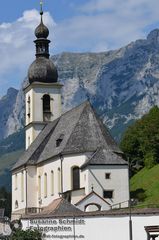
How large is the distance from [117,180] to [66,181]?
6.20 meters

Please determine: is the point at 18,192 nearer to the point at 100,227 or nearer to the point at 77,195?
the point at 77,195

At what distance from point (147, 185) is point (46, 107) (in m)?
22.6

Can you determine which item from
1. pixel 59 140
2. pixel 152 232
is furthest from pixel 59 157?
pixel 152 232

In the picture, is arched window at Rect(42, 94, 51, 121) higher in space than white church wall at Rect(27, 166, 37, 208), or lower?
higher

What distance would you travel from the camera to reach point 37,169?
252 ft

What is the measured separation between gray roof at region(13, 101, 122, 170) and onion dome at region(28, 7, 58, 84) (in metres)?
12.0

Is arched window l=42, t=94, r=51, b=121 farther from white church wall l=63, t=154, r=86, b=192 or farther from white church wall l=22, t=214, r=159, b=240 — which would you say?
white church wall l=22, t=214, r=159, b=240

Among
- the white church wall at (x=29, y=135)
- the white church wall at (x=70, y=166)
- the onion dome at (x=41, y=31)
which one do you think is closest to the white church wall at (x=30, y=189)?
the white church wall at (x=29, y=135)

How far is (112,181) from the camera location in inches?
2434

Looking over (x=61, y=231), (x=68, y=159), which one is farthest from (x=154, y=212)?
(x=68, y=159)

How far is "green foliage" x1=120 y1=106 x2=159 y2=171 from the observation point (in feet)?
271

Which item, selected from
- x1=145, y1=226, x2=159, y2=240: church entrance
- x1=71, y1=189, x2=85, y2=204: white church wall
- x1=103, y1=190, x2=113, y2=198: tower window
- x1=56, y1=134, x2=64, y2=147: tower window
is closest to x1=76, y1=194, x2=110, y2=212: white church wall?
x1=103, y1=190, x2=113, y2=198: tower window

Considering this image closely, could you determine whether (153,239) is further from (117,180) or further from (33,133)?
(33,133)

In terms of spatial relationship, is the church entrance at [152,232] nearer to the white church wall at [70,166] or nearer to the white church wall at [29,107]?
the white church wall at [70,166]
